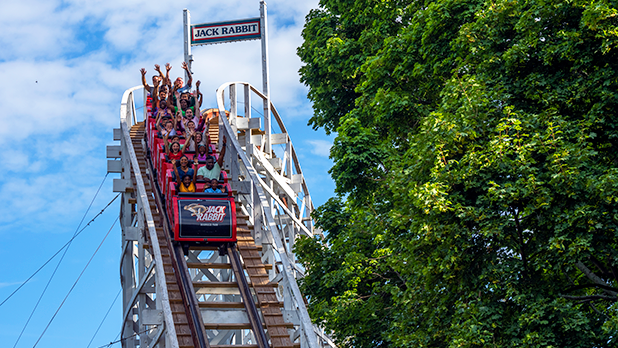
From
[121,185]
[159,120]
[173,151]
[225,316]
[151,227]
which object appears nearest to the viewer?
[225,316]

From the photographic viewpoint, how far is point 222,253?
1248 cm

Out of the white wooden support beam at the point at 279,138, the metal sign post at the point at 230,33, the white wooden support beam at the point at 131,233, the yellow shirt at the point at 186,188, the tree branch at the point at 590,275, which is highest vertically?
the metal sign post at the point at 230,33

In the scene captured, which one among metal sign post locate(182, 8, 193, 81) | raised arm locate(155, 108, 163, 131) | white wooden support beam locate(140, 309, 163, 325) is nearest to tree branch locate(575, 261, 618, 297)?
white wooden support beam locate(140, 309, 163, 325)

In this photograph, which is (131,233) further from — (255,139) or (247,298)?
(255,139)

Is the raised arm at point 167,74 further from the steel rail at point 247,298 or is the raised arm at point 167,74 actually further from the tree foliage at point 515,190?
the tree foliage at point 515,190

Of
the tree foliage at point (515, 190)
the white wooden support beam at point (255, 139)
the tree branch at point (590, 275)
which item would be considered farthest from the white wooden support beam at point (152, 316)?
the white wooden support beam at point (255, 139)

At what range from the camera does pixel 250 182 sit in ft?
46.0

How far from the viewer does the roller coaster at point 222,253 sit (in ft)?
34.5

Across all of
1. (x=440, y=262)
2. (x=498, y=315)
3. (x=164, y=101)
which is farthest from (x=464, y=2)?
(x=164, y=101)

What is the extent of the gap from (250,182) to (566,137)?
7.28m

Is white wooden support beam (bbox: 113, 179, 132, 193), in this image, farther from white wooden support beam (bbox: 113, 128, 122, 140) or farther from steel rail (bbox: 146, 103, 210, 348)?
white wooden support beam (bbox: 113, 128, 122, 140)

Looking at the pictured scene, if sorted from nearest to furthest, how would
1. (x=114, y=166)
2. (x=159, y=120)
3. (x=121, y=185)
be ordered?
(x=121, y=185), (x=159, y=120), (x=114, y=166)

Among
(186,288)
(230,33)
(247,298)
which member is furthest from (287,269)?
(230,33)

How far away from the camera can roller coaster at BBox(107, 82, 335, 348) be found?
1052cm
